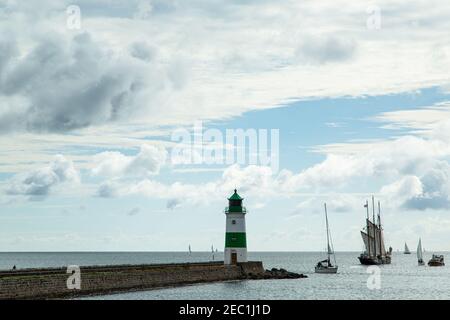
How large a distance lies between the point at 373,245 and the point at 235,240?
99.0 m

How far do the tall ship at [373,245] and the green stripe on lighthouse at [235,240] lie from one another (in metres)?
87.3

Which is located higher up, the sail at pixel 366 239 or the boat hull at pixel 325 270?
the sail at pixel 366 239

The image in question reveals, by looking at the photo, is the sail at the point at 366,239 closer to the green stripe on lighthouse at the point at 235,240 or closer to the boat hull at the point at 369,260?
the boat hull at the point at 369,260

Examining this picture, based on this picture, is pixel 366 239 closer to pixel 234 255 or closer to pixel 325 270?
pixel 325 270

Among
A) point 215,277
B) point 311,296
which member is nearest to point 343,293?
point 311,296

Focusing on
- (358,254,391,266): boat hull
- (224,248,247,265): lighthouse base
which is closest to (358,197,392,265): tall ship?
(358,254,391,266): boat hull

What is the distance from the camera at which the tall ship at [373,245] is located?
166000mm

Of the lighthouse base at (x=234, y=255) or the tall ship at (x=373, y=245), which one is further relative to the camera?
the tall ship at (x=373, y=245)

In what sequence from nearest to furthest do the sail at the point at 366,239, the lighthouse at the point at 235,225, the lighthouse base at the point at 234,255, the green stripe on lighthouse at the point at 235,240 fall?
the lighthouse at the point at 235,225 < the green stripe on lighthouse at the point at 235,240 < the lighthouse base at the point at 234,255 < the sail at the point at 366,239

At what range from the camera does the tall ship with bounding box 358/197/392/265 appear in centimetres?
16600

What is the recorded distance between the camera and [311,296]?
67688mm

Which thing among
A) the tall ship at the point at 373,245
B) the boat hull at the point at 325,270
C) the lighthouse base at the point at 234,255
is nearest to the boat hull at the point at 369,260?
the tall ship at the point at 373,245

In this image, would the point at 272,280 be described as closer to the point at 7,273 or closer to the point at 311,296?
the point at 311,296
